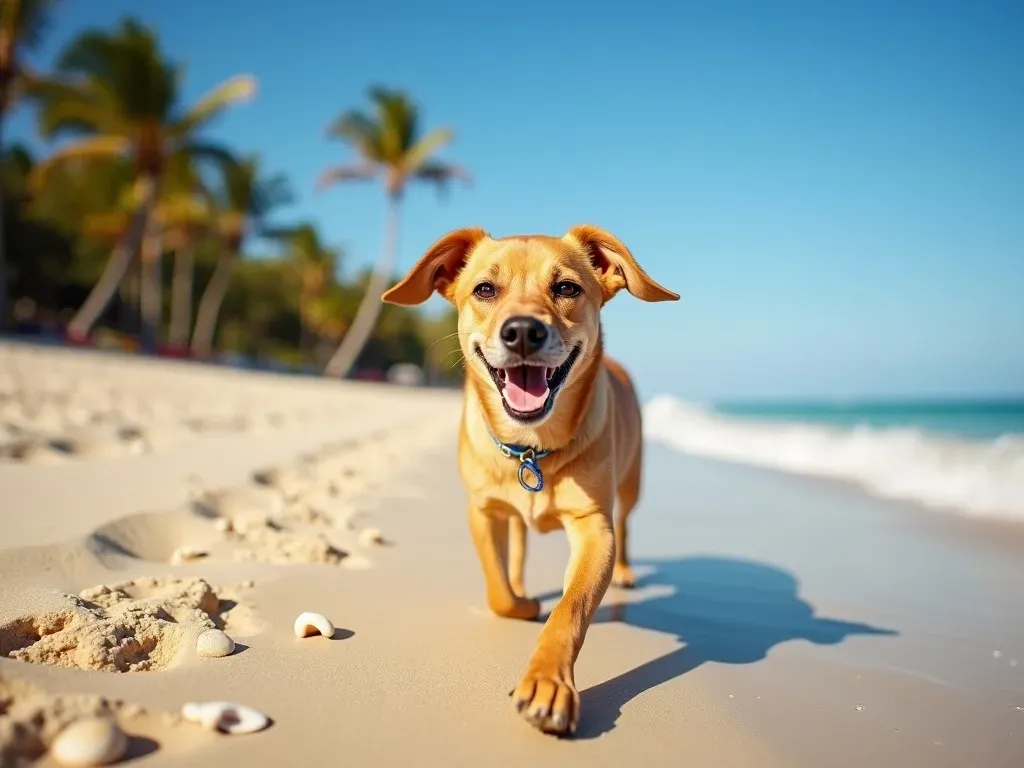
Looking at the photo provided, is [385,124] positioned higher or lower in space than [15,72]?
higher

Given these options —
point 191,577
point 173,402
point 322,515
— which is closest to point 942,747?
point 191,577

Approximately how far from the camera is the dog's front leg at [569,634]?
1667 mm

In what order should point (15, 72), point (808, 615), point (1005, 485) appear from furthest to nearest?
1. point (15, 72)
2. point (1005, 485)
3. point (808, 615)

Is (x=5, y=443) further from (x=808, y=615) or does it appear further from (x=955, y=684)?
(x=955, y=684)

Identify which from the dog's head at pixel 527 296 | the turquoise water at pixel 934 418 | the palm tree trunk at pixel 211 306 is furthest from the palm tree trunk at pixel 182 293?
the dog's head at pixel 527 296

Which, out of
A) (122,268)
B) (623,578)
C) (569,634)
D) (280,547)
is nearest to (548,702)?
(569,634)

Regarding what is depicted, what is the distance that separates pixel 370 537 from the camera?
3.48m

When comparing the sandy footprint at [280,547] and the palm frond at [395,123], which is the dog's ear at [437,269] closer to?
the sandy footprint at [280,547]

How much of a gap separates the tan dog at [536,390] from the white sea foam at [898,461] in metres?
4.77

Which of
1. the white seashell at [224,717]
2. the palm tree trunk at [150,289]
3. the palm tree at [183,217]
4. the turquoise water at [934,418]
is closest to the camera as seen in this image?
the white seashell at [224,717]

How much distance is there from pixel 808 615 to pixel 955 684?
752mm

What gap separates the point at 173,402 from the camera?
895 cm

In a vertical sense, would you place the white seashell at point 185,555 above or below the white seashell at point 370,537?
above

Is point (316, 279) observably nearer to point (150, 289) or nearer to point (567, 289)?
point (150, 289)
